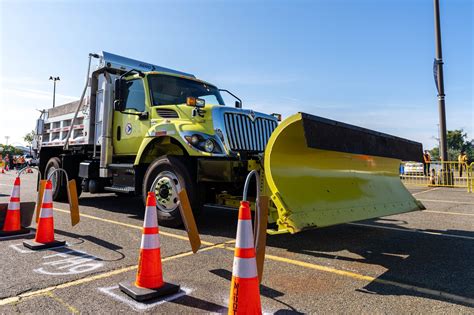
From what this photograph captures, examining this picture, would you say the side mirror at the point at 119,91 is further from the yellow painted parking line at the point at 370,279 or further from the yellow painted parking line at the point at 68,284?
the yellow painted parking line at the point at 370,279

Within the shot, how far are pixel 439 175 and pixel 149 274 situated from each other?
15.8m

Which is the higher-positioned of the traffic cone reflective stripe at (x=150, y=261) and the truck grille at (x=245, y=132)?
the truck grille at (x=245, y=132)

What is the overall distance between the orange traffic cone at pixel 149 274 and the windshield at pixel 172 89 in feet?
13.1

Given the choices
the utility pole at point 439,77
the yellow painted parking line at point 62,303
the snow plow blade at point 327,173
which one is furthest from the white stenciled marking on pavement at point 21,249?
the utility pole at point 439,77

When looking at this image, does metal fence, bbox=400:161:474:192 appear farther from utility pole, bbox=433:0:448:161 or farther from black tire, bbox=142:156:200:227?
black tire, bbox=142:156:200:227

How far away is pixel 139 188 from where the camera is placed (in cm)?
632

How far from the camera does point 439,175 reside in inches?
607

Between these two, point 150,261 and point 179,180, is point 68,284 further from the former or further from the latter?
point 179,180

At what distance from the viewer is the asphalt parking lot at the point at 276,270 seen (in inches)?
108

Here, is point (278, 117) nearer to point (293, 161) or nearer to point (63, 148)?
point (293, 161)

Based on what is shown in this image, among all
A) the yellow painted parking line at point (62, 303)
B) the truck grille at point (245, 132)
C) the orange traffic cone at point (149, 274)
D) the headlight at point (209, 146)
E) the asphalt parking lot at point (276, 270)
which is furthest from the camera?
the truck grille at point (245, 132)

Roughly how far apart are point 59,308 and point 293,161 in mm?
2988

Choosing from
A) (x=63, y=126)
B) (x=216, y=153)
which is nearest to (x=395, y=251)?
(x=216, y=153)

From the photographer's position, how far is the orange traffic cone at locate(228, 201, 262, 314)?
2.33 metres
